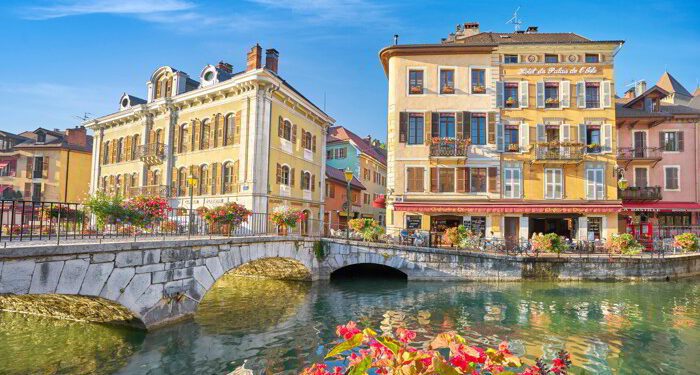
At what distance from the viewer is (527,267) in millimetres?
19062

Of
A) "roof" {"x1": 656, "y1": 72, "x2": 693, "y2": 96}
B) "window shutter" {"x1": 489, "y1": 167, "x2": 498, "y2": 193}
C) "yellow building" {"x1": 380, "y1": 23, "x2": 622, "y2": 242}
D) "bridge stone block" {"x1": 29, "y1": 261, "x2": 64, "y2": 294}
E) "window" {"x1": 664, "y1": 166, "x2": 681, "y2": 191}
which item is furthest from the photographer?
"roof" {"x1": 656, "y1": 72, "x2": 693, "y2": 96}

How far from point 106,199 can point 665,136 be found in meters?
34.1

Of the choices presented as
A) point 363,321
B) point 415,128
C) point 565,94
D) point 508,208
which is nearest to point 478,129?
point 415,128

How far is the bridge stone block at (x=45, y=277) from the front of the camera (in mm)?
6816

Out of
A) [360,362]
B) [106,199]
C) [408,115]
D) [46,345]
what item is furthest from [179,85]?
[360,362]

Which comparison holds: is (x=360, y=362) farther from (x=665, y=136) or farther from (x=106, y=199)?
(x=665, y=136)

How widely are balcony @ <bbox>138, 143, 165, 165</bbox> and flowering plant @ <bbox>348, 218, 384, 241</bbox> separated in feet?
48.3

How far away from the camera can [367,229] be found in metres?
19.9

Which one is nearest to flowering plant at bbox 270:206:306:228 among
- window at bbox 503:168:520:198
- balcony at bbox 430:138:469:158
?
balcony at bbox 430:138:469:158

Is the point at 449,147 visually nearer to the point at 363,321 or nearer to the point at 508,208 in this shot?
the point at 508,208

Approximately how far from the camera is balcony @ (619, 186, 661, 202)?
2622 cm

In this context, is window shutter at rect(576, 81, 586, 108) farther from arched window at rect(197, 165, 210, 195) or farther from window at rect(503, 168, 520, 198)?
arched window at rect(197, 165, 210, 195)

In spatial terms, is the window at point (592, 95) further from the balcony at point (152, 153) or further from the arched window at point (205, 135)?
the balcony at point (152, 153)

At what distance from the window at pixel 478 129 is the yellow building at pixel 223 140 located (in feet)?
35.3
